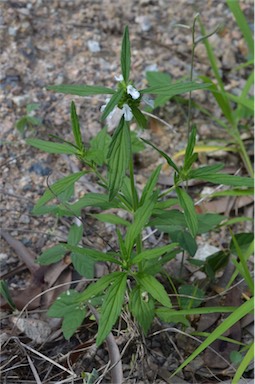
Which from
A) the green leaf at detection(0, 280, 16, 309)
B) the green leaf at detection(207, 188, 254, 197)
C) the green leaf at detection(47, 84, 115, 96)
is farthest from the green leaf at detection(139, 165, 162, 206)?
the green leaf at detection(207, 188, 254, 197)

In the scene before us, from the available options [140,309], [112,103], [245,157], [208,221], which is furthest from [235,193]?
[112,103]

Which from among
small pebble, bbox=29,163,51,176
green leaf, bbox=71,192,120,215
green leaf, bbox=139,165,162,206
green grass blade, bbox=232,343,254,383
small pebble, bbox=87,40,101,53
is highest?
small pebble, bbox=87,40,101,53

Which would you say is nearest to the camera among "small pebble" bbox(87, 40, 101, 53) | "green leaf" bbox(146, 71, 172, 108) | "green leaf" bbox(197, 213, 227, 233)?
"green leaf" bbox(197, 213, 227, 233)

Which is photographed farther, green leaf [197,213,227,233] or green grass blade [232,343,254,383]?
green leaf [197,213,227,233]

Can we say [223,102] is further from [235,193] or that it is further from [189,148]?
[189,148]

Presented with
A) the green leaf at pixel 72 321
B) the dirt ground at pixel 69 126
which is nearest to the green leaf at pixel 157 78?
the dirt ground at pixel 69 126

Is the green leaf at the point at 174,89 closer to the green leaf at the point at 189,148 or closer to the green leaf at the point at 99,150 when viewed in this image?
the green leaf at the point at 189,148

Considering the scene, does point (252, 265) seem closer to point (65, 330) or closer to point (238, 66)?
point (65, 330)

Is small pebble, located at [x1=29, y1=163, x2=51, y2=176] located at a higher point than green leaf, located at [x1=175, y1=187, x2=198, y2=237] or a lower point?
lower

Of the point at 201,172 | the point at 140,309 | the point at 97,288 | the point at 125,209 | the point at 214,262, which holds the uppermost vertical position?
the point at 201,172

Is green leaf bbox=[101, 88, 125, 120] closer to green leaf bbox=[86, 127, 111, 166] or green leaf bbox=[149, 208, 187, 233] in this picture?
green leaf bbox=[86, 127, 111, 166]
